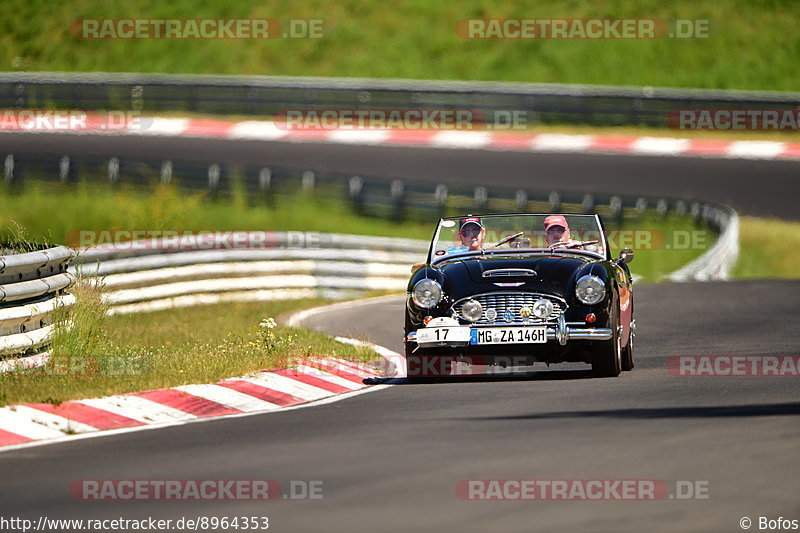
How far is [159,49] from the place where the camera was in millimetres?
40375

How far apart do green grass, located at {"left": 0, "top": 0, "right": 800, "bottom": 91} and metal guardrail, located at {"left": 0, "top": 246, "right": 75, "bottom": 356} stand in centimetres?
2655

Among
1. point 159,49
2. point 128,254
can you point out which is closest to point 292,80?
point 159,49

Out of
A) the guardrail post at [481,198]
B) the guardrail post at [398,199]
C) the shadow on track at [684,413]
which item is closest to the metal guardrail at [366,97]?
the guardrail post at [398,199]

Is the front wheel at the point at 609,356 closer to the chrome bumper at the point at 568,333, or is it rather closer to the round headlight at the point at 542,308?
the chrome bumper at the point at 568,333

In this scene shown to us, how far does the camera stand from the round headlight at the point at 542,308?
1053 centimetres

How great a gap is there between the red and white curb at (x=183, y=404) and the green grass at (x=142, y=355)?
17 centimetres

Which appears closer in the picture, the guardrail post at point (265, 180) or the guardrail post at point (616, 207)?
the guardrail post at point (616, 207)

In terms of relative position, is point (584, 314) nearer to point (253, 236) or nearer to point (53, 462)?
point (53, 462)

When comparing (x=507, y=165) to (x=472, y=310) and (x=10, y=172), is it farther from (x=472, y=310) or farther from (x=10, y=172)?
(x=472, y=310)

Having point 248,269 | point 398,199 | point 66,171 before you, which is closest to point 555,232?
point 248,269

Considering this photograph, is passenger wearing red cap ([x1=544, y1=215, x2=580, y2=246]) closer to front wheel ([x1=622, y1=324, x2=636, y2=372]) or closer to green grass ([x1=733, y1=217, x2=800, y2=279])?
front wheel ([x1=622, y1=324, x2=636, y2=372])

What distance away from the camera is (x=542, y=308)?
1055 cm

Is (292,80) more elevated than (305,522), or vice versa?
(292,80)

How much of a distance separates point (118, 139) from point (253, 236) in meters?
12.9
